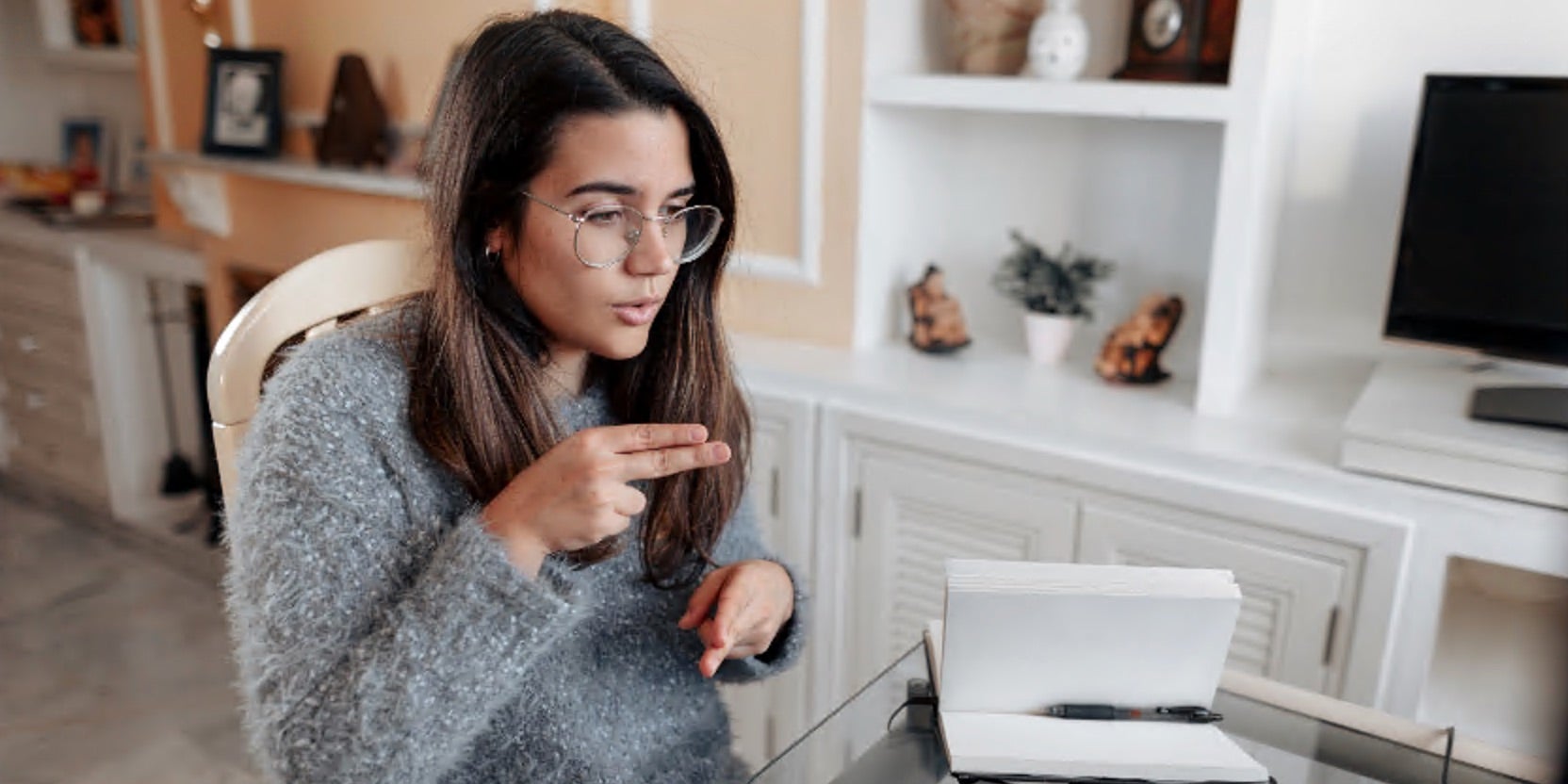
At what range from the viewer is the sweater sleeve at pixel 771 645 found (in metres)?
1.24

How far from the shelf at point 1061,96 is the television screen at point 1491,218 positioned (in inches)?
10.7

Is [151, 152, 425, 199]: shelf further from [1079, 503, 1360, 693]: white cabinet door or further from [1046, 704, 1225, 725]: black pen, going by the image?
[1046, 704, 1225, 725]: black pen

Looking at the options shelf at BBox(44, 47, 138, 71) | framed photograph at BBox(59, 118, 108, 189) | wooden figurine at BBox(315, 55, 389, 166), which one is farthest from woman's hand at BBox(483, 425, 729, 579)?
framed photograph at BBox(59, 118, 108, 189)

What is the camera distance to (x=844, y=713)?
1114mm

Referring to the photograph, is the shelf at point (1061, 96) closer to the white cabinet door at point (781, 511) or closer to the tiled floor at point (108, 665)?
the white cabinet door at point (781, 511)

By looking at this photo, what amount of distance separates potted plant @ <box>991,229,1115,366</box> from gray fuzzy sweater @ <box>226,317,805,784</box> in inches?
45.4

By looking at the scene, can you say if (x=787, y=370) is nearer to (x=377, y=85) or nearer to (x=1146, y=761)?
(x=1146, y=761)

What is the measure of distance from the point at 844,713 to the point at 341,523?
50 centimetres

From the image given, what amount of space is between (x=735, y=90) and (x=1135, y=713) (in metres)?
1.37

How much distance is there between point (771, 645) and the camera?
1.24 metres

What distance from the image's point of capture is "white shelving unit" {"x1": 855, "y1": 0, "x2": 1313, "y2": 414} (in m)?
1.60

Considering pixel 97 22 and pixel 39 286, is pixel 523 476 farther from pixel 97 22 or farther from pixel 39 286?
pixel 97 22

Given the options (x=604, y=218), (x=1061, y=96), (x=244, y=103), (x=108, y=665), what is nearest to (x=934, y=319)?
(x=1061, y=96)

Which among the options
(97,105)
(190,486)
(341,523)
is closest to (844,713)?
(341,523)
